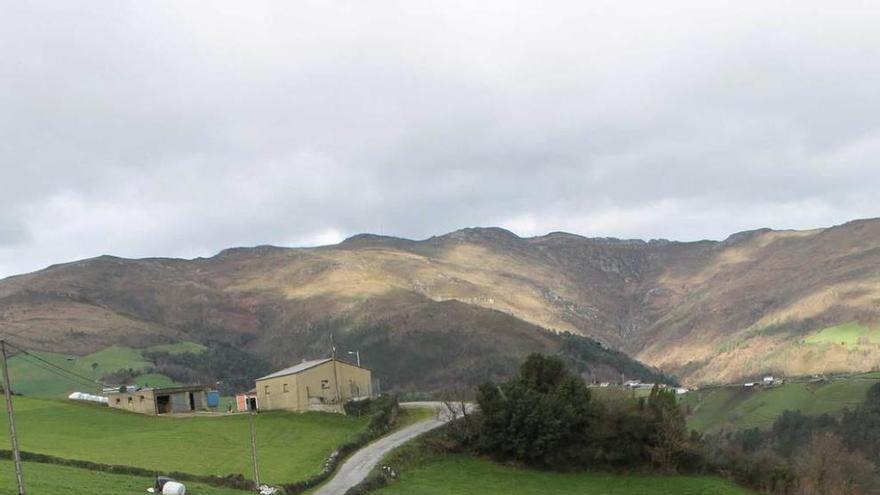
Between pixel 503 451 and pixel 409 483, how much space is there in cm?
1320

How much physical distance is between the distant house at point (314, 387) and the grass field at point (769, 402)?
7734 centimetres

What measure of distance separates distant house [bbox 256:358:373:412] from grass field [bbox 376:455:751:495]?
74.0ft

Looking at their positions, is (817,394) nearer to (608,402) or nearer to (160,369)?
(608,402)

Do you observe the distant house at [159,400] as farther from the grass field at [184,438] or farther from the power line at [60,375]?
the power line at [60,375]

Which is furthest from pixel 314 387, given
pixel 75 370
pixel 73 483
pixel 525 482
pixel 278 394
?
pixel 75 370

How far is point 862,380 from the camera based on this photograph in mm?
160500

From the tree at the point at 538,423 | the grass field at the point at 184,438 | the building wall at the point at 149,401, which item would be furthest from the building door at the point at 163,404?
the tree at the point at 538,423

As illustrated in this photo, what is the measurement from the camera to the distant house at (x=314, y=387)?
269ft

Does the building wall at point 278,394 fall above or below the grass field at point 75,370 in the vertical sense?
below

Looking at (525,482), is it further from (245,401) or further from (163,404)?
(163,404)

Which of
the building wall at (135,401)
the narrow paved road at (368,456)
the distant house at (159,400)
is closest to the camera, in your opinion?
the narrow paved road at (368,456)

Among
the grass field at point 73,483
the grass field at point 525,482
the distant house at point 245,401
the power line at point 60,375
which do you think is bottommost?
the grass field at point 525,482

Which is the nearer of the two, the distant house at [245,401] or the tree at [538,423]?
the tree at [538,423]

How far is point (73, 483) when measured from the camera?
4172 cm
